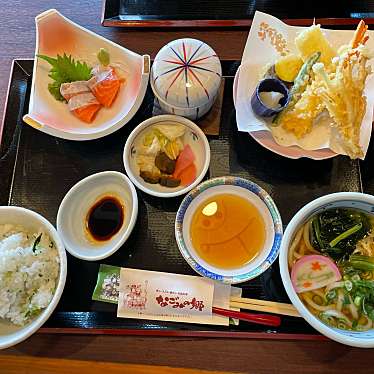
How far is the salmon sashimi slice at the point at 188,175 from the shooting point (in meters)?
1.67

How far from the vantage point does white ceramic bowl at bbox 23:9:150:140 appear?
1701 millimetres

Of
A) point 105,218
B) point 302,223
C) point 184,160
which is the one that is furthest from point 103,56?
point 302,223

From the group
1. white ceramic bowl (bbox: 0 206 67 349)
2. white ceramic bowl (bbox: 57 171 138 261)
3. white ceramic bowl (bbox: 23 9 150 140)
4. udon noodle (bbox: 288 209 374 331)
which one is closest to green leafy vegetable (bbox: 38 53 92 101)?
white ceramic bowl (bbox: 23 9 150 140)

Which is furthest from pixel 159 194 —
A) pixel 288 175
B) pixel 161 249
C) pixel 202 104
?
pixel 288 175

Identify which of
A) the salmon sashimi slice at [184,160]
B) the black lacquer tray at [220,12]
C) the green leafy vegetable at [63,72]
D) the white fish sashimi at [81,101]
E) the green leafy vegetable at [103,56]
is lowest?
the salmon sashimi slice at [184,160]

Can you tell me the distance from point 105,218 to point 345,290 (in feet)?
2.72

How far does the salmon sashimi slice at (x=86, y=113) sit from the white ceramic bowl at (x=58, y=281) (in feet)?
1.48

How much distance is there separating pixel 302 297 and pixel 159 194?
57 cm

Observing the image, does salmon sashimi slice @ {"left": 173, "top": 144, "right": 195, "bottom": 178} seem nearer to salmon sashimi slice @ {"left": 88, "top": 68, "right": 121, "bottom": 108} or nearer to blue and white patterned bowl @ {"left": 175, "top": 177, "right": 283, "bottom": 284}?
blue and white patterned bowl @ {"left": 175, "top": 177, "right": 283, "bottom": 284}

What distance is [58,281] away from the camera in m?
1.46

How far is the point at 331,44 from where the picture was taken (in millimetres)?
1757

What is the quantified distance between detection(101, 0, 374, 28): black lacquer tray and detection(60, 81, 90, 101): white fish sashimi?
12.6 inches

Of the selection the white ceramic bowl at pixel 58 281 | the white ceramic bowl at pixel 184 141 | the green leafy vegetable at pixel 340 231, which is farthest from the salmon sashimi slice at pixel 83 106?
the green leafy vegetable at pixel 340 231

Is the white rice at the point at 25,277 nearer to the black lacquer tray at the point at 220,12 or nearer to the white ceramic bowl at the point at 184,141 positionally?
the white ceramic bowl at the point at 184,141
